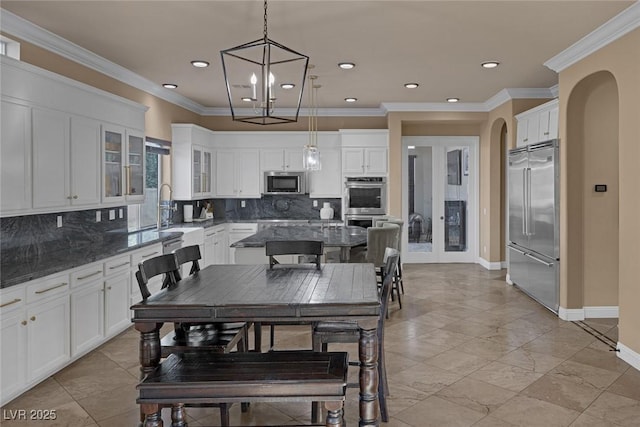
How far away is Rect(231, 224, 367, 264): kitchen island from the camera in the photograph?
4.99 meters

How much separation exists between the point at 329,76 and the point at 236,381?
447cm

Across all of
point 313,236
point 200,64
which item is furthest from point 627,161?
point 200,64

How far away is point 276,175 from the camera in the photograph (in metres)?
8.33

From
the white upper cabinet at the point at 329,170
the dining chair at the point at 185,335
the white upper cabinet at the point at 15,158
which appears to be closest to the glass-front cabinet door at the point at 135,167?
the white upper cabinet at the point at 15,158

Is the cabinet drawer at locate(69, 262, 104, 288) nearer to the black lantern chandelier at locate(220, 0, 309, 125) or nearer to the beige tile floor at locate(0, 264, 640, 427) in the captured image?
the beige tile floor at locate(0, 264, 640, 427)

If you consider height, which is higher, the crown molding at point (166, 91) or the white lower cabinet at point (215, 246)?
the crown molding at point (166, 91)

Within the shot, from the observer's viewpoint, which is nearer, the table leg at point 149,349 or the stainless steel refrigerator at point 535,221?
the table leg at point 149,349

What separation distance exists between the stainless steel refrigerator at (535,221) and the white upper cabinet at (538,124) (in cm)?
14

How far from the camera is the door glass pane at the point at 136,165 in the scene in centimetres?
517

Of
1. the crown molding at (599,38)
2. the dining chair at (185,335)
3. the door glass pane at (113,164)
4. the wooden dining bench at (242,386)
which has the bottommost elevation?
the wooden dining bench at (242,386)

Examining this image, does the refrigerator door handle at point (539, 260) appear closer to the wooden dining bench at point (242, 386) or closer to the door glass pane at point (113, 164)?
the wooden dining bench at point (242, 386)

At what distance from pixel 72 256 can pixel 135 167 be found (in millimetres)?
1534

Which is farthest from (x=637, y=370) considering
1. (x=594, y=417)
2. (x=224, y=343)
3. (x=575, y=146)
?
(x=224, y=343)

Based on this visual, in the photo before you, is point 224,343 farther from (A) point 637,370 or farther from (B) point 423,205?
(B) point 423,205
